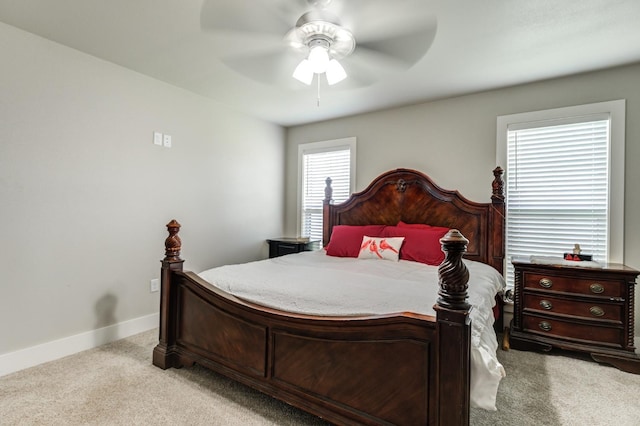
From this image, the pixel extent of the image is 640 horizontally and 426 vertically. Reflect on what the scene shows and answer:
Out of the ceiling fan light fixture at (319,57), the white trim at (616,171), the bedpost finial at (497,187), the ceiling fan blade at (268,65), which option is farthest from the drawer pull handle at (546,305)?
the ceiling fan blade at (268,65)

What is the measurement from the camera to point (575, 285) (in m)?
2.47

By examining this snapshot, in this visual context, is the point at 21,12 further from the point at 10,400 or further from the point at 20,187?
the point at 10,400

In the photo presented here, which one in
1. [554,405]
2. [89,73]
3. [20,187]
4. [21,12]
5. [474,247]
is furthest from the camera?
[474,247]

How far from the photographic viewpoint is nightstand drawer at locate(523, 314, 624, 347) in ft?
7.74

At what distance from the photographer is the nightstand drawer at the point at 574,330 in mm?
2359

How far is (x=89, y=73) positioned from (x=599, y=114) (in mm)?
4383

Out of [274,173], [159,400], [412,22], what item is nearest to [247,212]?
[274,173]

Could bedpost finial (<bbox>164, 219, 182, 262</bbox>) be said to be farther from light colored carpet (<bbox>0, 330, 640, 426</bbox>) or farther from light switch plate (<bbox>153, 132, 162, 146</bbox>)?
light switch plate (<bbox>153, 132, 162, 146</bbox>)

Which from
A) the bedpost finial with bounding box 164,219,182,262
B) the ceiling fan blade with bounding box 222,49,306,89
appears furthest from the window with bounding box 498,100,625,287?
the bedpost finial with bounding box 164,219,182,262

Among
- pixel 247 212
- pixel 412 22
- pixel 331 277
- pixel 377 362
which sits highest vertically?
pixel 412 22

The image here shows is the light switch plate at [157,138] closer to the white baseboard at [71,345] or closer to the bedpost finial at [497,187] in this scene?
the white baseboard at [71,345]

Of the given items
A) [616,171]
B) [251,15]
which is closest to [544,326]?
[616,171]

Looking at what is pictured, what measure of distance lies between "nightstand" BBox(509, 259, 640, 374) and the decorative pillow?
1.01 metres

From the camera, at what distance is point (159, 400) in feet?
6.13
